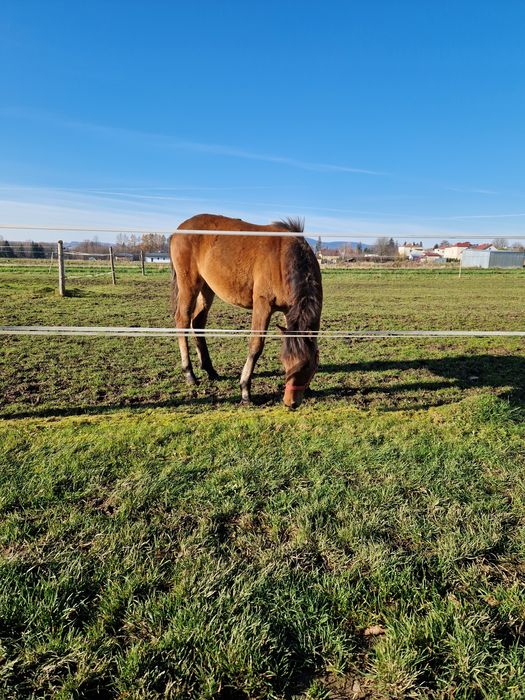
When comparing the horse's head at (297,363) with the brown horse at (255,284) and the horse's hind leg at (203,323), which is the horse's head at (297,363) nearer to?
the brown horse at (255,284)

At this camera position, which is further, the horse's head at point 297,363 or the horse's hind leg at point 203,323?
the horse's hind leg at point 203,323

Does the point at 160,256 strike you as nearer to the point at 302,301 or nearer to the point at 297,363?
the point at 302,301

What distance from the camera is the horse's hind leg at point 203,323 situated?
19.8 feet

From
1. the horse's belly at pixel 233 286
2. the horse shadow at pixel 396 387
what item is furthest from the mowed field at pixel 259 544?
the horse's belly at pixel 233 286

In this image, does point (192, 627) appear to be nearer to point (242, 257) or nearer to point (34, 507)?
point (34, 507)

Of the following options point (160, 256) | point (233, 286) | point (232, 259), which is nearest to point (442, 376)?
point (233, 286)

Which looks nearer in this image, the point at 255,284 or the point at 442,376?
the point at 255,284

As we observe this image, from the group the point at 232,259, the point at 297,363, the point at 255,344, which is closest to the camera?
the point at 297,363

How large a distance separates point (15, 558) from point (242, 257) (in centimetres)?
408

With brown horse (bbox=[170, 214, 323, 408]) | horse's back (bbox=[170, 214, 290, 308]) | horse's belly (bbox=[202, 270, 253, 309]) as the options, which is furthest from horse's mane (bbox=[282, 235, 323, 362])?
horse's belly (bbox=[202, 270, 253, 309])

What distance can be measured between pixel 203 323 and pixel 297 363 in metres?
2.79

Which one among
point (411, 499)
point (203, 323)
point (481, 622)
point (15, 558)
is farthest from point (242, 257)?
point (481, 622)

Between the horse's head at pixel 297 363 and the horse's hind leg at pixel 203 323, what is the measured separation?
1872 millimetres

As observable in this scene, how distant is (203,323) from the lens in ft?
21.9
